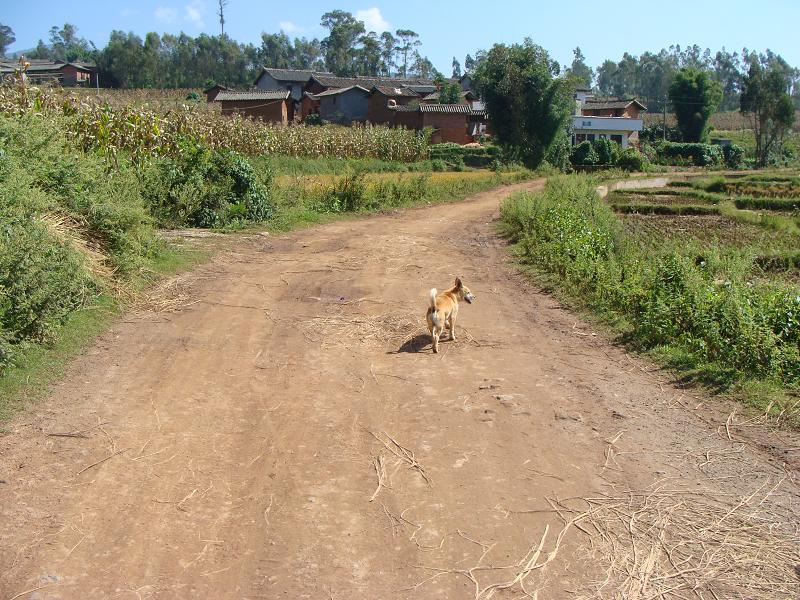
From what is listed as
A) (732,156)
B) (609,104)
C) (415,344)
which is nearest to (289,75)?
(609,104)

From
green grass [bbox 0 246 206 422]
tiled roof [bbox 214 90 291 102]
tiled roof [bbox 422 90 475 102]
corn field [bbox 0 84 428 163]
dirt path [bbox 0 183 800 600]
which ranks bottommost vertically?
dirt path [bbox 0 183 800 600]

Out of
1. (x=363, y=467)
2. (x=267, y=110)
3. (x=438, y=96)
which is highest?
(x=438, y=96)

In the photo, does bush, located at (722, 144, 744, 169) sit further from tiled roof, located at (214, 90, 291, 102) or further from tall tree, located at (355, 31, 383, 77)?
tall tree, located at (355, 31, 383, 77)

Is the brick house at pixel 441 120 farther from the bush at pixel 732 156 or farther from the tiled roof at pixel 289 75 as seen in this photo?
the bush at pixel 732 156

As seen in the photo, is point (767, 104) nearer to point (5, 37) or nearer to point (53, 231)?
point (53, 231)

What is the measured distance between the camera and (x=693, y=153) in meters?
60.0

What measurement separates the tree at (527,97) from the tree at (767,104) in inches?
1025

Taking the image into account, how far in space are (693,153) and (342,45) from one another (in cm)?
7032

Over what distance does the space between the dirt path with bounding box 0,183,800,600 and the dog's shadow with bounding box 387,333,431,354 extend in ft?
0.27

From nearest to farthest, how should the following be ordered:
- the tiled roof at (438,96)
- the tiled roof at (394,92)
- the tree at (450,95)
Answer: the tiled roof at (394,92) < the tree at (450,95) < the tiled roof at (438,96)

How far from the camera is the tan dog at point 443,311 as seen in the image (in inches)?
354

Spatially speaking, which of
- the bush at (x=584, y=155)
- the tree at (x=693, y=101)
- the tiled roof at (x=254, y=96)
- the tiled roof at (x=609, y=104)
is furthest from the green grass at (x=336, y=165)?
the tiled roof at (x=609, y=104)

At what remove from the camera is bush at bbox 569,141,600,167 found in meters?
49.9

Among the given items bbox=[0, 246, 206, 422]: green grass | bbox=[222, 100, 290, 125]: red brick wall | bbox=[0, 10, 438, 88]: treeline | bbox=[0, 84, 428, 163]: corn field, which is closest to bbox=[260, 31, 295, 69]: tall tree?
bbox=[0, 10, 438, 88]: treeline
